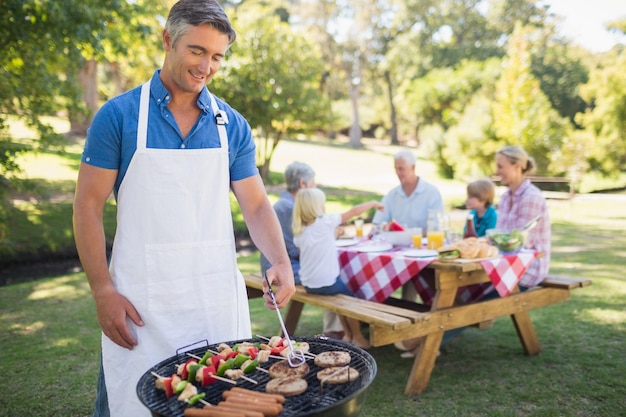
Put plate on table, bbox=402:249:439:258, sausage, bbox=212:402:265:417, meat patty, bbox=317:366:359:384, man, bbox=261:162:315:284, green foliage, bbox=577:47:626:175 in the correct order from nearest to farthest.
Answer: sausage, bbox=212:402:265:417, meat patty, bbox=317:366:359:384, plate on table, bbox=402:249:439:258, man, bbox=261:162:315:284, green foliage, bbox=577:47:626:175

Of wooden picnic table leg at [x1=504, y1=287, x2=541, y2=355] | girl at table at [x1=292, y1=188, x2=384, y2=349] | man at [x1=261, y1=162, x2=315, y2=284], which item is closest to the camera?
girl at table at [x1=292, y1=188, x2=384, y2=349]

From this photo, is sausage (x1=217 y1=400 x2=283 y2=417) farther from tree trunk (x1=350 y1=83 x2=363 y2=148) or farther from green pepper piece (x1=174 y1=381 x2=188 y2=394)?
tree trunk (x1=350 y1=83 x2=363 y2=148)

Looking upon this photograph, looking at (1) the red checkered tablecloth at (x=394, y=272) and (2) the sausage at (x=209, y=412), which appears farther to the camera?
(1) the red checkered tablecloth at (x=394, y=272)

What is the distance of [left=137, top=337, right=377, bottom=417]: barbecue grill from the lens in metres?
1.59

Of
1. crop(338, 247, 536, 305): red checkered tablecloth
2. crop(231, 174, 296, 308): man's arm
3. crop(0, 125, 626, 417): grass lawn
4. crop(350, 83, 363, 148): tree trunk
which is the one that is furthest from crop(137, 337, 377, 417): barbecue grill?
crop(350, 83, 363, 148): tree trunk

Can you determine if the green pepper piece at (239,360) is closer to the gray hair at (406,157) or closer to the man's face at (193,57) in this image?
the man's face at (193,57)

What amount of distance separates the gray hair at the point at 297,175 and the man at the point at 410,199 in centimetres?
108

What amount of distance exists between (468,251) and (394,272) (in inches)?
23.2

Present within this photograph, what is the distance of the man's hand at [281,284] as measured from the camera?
82.7 inches

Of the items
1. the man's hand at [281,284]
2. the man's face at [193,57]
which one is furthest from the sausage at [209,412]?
the man's face at [193,57]

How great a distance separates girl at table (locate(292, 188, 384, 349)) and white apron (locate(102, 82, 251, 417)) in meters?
2.44

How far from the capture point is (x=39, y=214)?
11086 mm

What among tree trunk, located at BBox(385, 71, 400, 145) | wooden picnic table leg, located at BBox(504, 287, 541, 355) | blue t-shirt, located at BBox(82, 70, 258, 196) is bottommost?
wooden picnic table leg, located at BBox(504, 287, 541, 355)

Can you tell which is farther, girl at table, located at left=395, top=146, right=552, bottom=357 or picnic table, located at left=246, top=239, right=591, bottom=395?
girl at table, located at left=395, top=146, right=552, bottom=357
